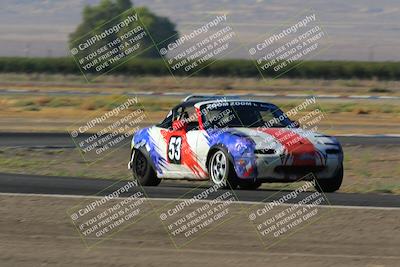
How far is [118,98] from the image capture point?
159ft

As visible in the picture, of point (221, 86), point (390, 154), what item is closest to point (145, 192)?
point (390, 154)

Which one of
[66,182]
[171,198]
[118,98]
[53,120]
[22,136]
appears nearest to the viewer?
[171,198]

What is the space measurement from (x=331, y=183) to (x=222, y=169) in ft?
5.10

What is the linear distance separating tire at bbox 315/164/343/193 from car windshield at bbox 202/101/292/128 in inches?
40.7

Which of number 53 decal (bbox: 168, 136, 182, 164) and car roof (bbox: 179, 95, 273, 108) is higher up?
car roof (bbox: 179, 95, 273, 108)

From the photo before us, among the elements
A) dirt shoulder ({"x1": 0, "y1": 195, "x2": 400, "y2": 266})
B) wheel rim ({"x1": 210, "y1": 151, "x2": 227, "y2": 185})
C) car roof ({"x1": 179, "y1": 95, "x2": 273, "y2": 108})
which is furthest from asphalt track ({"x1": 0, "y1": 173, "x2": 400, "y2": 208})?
car roof ({"x1": 179, "y1": 95, "x2": 273, "y2": 108})

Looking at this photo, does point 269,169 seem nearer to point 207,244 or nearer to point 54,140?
point 207,244

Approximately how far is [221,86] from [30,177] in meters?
51.7

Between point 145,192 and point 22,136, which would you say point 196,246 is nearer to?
point 145,192

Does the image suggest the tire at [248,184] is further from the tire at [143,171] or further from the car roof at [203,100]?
the tire at [143,171]

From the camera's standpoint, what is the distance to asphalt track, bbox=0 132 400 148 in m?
25.6

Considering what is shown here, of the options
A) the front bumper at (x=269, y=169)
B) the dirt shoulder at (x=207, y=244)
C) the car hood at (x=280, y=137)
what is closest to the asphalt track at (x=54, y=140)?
the car hood at (x=280, y=137)

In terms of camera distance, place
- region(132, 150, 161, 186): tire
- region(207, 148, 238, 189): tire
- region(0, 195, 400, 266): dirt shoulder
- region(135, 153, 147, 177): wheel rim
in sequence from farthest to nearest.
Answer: region(135, 153, 147, 177): wheel rim < region(132, 150, 161, 186): tire < region(207, 148, 238, 189): tire < region(0, 195, 400, 266): dirt shoulder

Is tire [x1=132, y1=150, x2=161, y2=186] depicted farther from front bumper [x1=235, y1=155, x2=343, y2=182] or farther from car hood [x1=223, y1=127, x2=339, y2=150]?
front bumper [x1=235, y1=155, x2=343, y2=182]
